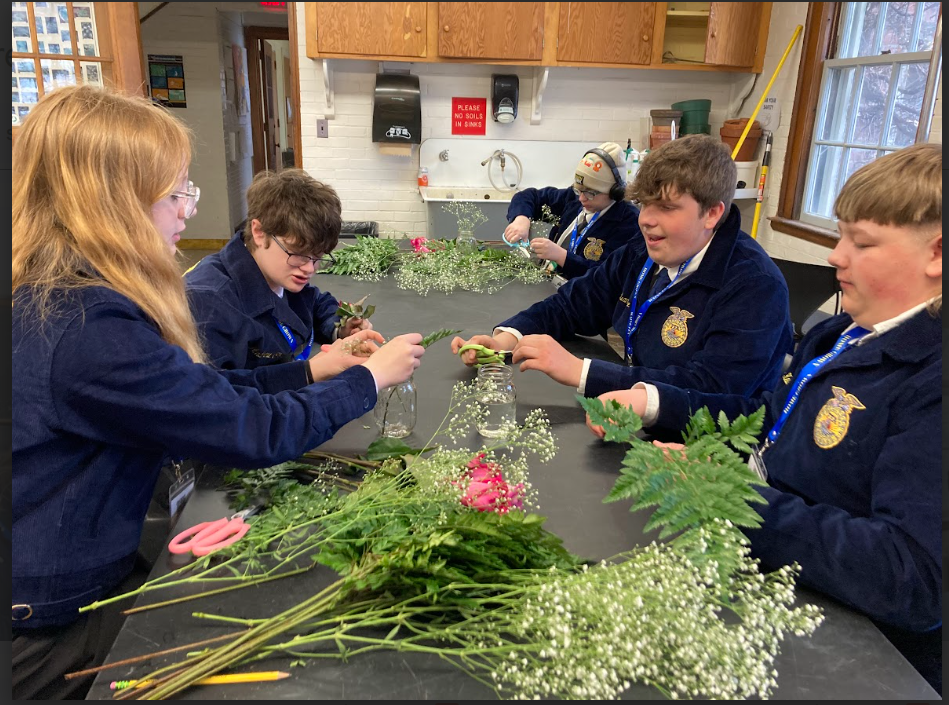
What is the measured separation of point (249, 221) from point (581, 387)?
1.16m

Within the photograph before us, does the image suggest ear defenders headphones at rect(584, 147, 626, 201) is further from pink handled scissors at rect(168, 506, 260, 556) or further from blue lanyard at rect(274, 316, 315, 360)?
pink handled scissors at rect(168, 506, 260, 556)

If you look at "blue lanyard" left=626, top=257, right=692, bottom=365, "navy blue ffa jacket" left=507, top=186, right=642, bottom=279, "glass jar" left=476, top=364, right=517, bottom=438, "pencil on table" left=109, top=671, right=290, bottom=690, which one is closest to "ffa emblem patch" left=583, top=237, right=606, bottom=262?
"navy blue ffa jacket" left=507, top=186, right=642, bottom=279

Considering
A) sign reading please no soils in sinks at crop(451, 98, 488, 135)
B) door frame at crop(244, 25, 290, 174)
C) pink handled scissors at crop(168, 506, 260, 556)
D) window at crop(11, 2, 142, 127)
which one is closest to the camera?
pink handled scissors at crop(168, 506, 260, 556)

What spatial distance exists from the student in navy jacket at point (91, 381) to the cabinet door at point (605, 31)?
4.95 m

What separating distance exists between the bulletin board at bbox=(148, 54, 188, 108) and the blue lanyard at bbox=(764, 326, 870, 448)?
818 centimetres

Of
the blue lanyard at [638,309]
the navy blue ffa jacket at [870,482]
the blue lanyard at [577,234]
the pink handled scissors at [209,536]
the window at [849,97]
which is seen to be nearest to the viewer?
the navy blue ffa jacket at [870,482]

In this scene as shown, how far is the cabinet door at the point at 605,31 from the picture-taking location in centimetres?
558

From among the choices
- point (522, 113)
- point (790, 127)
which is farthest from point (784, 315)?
point (522, 113)

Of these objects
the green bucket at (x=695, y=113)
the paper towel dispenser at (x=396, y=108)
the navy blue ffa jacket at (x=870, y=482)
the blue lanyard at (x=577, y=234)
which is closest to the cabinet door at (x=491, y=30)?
the paper towel dispenser at (x=396, y=108)

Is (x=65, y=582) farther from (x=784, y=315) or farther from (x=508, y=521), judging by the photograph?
(x=784, y=315)

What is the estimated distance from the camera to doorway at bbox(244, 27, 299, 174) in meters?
9.41

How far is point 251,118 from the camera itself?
9.85 metres

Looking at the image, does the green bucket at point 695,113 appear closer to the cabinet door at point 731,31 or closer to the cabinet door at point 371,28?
the cabinet door at point 731,31

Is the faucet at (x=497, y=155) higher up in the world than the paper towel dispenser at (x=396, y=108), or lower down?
lower down
